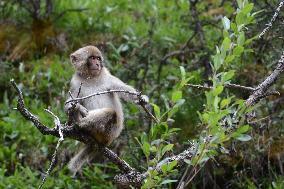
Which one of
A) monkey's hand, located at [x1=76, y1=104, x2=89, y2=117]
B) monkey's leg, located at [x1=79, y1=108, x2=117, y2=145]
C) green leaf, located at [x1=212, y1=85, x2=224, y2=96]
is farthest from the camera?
monkey's leg, located at [x1=79, y1=108, x2=117, y2=145]

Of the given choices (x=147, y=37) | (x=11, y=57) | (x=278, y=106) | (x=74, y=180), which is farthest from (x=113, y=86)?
(x=11, y=57)

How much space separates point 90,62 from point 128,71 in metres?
1.90

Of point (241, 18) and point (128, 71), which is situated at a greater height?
point (241, 18)

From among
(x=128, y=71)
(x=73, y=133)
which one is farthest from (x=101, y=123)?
(x=128, y=71)

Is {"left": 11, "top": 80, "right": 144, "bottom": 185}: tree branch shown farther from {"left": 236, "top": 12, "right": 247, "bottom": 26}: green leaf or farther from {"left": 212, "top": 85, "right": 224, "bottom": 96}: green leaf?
{"left": 236, "top": 12, "right": 247, "bottom": 26}: green leaf

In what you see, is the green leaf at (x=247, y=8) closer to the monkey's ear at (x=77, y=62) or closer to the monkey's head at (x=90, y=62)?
the monkey's head at (x=90, y=62)

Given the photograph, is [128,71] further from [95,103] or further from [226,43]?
[226,43]

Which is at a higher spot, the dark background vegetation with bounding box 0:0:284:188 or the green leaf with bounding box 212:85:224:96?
the green leaf with bounding box 212:85:224:96

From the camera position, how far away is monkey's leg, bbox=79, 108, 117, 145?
579 centimetres

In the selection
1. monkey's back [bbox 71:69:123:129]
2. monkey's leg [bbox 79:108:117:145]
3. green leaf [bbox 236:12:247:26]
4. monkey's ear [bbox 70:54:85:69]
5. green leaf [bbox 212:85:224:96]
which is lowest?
monkey's leg [bbox 79:108:117:145]

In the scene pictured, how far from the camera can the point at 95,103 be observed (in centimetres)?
622

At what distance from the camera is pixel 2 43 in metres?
9.70

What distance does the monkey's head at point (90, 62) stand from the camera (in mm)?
6389

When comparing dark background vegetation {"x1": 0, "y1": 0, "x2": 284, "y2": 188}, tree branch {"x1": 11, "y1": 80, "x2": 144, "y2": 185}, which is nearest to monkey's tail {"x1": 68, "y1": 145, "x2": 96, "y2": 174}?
tree branch {"x1": 11, "y1": 80, "x2": 144, "y2": 185}
